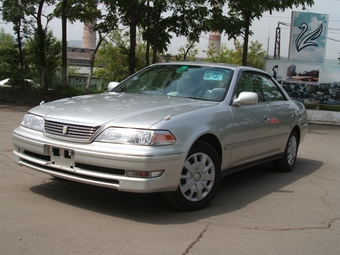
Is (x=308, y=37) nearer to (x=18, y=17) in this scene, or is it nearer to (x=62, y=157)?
(x=18, y=17)

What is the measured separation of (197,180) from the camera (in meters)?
4.86

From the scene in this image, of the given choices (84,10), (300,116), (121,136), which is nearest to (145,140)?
(121,136)

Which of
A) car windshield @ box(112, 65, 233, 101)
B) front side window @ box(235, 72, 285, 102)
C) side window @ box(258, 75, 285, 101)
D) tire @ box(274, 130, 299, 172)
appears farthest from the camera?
tire @ box(274, 130, 299, 172)

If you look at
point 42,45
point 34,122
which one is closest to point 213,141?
point 34,122

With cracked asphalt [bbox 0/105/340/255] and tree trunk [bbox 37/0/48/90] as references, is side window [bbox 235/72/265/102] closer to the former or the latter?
cracked asphalt [bbox 0/105/340/255]

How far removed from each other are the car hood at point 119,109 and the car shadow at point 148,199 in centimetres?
95

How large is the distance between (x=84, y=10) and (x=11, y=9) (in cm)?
278

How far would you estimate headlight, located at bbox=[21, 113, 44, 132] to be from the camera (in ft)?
15.8

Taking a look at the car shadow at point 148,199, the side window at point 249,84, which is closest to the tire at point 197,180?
the car shadow at point 148,199

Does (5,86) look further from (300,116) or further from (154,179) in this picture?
(154,179)

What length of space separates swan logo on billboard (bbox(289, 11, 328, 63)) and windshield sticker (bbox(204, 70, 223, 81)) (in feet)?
45.3

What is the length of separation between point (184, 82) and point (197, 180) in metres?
1.55

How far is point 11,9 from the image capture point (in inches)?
696

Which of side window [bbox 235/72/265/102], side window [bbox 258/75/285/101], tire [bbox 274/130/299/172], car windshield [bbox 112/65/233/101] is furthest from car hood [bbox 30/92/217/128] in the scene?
tire [bbox 274/130/299/172]
